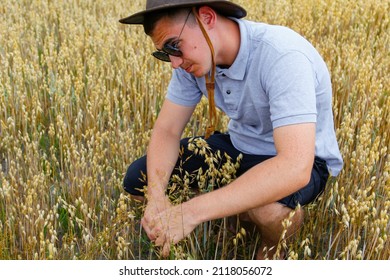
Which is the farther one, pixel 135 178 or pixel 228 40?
pixel 135 178

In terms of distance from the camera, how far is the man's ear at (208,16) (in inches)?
83.4

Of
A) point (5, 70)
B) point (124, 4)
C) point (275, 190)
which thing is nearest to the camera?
point (275, 190)

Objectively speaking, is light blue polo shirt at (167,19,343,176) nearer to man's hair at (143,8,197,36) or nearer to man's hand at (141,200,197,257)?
man's hair at (143,8,197,36)

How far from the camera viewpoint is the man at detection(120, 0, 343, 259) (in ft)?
6.63

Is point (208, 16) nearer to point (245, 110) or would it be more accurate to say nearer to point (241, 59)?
point (241, 59)

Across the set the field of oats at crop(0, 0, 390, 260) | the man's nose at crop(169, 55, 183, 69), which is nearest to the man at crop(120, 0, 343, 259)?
the man's nose at crop(169, 55, 183, 69)

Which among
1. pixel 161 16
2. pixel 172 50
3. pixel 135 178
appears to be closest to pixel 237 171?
pixel 135 178

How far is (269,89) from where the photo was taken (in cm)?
214

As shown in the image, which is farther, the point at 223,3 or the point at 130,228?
the point at 130,228

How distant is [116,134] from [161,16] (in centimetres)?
121
